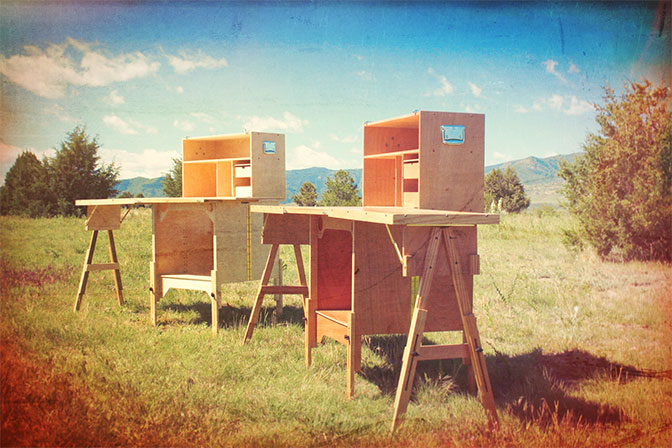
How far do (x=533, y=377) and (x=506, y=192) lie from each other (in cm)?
2549

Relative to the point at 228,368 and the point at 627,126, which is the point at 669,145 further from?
the point at 228,368

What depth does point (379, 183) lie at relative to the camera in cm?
583

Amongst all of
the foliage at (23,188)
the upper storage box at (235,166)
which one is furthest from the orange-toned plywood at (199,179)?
the foliage at (23,188)

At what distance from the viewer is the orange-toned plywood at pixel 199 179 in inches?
300

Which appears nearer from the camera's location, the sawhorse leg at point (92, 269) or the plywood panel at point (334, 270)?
the plywood panel at point (334, 270)

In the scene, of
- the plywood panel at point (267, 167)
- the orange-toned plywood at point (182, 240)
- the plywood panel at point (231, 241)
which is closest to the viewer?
the plywood panel at point (231, 241)

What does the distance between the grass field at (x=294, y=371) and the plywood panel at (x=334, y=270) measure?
0.46 meters

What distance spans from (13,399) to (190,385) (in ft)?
4.04

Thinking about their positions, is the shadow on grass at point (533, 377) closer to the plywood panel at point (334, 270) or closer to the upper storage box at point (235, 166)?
the plywood panel at point (334, 270)

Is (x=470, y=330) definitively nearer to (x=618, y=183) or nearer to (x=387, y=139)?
(x=387, y=139)

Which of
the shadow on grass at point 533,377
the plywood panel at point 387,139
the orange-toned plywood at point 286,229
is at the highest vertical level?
the plywood panel at point 387,139

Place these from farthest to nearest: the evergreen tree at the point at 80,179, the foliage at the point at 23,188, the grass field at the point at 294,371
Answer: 1. the evergreen tree at the point at 80,179
2. the foliage at the point at 23,188
3. the grass field at the point at 294,371

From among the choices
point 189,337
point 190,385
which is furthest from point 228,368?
point 189,337

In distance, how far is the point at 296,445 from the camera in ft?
12.9
